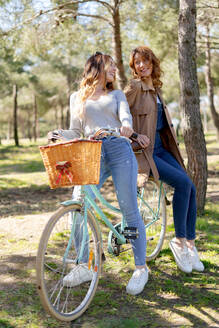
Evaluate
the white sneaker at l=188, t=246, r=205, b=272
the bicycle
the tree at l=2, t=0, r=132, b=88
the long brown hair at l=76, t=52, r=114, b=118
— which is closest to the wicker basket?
the bicycle

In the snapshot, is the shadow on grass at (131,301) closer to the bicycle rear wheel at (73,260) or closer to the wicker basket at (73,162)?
the bicycle rear wheel at (73,260)

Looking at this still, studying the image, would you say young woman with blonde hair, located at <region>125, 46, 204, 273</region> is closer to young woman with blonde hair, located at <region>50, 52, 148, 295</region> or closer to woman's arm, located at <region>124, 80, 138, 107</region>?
woman's arm, located at <region>124, 80, 138, 107</region>

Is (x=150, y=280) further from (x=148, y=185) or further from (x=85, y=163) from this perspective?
(x=85, y=163)

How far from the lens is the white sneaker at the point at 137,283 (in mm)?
3055

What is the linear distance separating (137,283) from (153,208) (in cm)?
95

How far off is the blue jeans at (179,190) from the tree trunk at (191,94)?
1803 mm

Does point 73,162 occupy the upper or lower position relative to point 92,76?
lower

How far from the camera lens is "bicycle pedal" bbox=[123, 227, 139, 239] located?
9.91 feet

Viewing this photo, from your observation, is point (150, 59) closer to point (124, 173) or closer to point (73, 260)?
point (124, 173)

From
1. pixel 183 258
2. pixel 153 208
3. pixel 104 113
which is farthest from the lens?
pixel 153 208

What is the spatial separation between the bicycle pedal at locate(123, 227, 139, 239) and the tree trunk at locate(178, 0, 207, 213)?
2.57 meters

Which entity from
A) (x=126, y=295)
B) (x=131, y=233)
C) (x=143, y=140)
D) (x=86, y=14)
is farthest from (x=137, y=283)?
(x=86, y=14)

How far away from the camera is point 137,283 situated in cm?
307

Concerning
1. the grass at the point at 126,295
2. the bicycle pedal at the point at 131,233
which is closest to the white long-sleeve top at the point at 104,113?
the bicycle pedal at the point at 131,233
